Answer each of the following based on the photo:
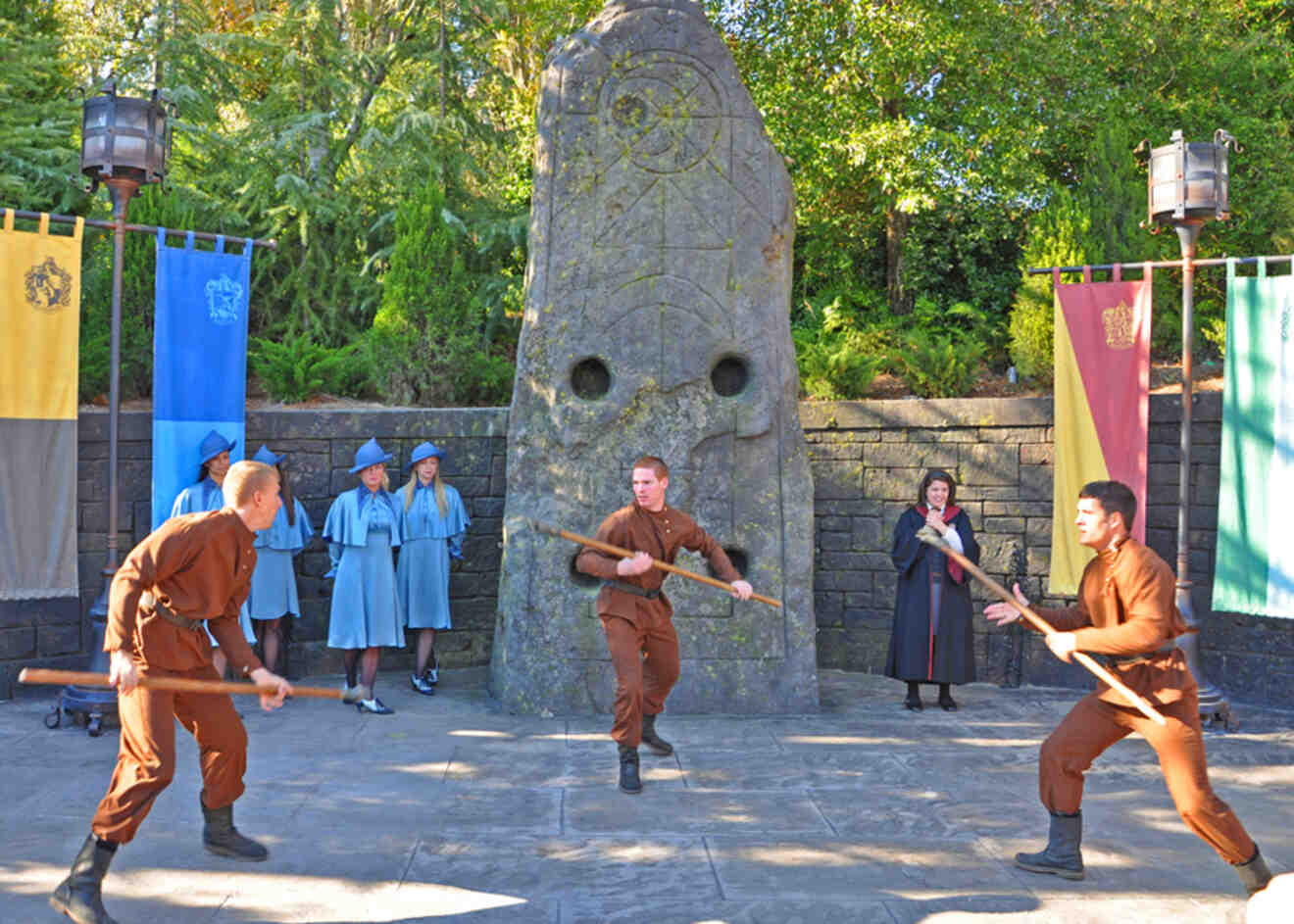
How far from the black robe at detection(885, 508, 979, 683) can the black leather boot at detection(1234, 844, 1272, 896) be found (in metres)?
3.74

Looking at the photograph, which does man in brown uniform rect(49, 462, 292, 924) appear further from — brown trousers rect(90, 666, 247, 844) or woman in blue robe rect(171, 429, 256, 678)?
woman in blue robe rect(171, 429, 256, 678)

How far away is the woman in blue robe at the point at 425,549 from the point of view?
8.64m

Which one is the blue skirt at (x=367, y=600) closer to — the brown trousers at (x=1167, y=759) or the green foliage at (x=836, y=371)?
the green foliage at (x=836, y=371)

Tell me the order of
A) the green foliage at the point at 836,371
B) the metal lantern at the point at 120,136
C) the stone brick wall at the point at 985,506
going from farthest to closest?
the green foliage at the point at 836,371 → the stone brick wall at the point at 985,506 → the metal lantern at the point at 120,136

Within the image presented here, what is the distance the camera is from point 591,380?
27.7 ft

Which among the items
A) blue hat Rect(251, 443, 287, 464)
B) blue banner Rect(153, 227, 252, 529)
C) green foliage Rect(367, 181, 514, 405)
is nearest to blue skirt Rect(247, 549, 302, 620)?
blue hat Rect(251, 443, 287, 464)

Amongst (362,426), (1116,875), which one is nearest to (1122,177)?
(362,426)

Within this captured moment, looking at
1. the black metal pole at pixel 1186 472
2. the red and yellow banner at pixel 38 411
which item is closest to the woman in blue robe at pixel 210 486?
the red and yellow banner at pixel 38 411

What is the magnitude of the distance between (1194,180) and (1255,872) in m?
5.26

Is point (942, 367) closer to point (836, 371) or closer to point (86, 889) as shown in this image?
point (836, 371)

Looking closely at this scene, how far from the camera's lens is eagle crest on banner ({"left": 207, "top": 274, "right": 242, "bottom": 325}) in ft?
27.7

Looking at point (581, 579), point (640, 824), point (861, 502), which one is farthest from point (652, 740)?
point (861, 502)

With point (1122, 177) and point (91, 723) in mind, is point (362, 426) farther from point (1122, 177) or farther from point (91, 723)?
point (1122, 177)

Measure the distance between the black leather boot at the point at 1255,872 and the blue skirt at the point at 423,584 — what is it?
5.61 meters
